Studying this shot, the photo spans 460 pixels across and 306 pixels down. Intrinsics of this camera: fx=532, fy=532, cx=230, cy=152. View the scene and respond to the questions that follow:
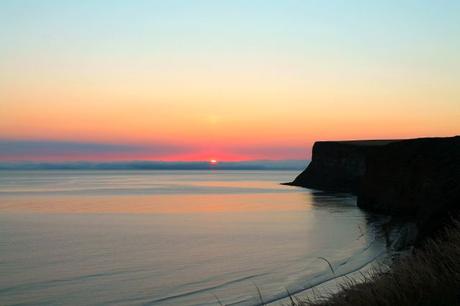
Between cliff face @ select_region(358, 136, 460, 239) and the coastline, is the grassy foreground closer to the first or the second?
the coastline

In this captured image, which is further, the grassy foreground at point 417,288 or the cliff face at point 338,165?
the cliff face at point 338,165

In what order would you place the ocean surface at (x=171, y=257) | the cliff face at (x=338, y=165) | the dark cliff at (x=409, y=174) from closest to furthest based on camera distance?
the ocean surface at (x=171, y=257), the dark cliff at (x=409, y=174), the cliff face at (x=338, y=165)

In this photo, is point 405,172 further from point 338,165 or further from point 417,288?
point 338,165

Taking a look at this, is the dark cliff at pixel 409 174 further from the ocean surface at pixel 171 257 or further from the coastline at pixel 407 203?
the ocean surface at pixel 171 257

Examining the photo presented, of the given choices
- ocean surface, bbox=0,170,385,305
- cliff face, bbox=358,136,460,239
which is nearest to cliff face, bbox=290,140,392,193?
cliff face, bbox=358,136,460,239

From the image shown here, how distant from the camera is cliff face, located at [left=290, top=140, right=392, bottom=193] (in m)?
94.6

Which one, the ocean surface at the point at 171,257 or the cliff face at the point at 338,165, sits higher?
the cliff face at the point at 338,165

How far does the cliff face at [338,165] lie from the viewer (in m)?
94.6

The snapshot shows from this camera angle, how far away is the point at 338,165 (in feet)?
333

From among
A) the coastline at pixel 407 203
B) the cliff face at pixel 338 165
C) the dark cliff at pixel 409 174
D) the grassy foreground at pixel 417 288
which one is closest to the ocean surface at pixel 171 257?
the coastline at pixel 407 203

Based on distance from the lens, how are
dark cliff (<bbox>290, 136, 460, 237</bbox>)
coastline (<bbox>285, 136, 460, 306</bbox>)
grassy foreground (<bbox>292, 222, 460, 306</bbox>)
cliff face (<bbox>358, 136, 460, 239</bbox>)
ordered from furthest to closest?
1. cliff face (<bbox>358, 136, 460, 239</bbox>)
2. dark cliff (<bbox>290, 136, 460, 237</bbox>)
3. coastline (<bbox>285, 136, 460, 306</bbox>)
4. grassy foreground (<bbox>292, 222, 460, 306</bbox>)

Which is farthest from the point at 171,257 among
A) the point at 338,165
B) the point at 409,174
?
the point at 338,165

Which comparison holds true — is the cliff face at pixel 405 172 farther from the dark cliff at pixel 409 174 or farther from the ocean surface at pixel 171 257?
the ocean surface at pixel 171 257

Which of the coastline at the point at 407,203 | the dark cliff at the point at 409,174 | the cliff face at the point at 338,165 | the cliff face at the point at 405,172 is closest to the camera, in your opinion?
the coastline at the point at 407,203
